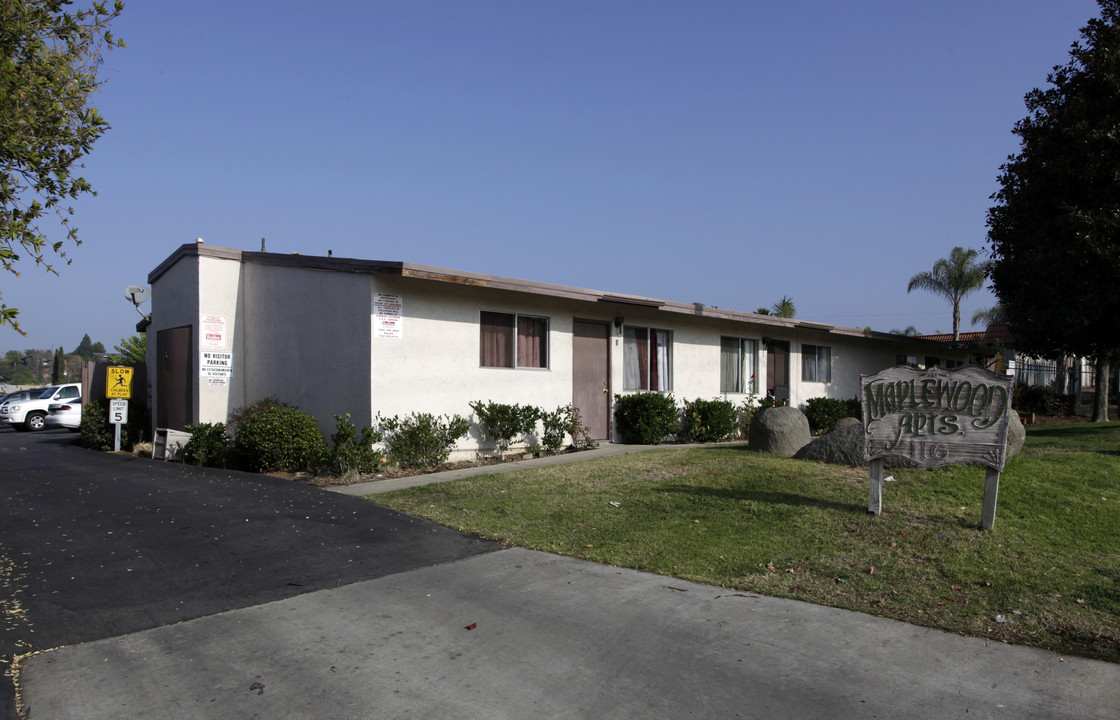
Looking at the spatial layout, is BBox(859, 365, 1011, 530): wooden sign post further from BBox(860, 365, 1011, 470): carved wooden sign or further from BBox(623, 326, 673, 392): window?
BBox(623, 326, 673, 392): window

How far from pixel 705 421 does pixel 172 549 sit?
11.3 metres

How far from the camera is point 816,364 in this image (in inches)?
798

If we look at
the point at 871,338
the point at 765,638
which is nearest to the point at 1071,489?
the point at 765,638

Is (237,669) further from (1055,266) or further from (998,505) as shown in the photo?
(1055,266)

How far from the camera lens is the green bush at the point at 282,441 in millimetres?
11016

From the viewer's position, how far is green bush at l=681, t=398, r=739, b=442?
1570cm

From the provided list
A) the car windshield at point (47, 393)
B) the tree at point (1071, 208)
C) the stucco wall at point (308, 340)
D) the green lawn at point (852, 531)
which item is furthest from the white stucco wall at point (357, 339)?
the car windshield at point (47, 393)

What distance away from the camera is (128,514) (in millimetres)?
7918

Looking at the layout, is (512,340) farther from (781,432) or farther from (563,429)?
(781,432)

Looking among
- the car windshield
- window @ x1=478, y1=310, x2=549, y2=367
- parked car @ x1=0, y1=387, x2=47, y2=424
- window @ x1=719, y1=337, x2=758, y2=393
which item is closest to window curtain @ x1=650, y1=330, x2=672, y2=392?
window @ x1=719, y1=337, x2=758, y2=393

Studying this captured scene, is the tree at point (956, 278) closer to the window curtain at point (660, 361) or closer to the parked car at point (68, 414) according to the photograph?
the window curtain at point (660, 361)

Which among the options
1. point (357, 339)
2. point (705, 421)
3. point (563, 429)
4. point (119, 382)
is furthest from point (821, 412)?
point (119, 382)

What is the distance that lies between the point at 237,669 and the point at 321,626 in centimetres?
70

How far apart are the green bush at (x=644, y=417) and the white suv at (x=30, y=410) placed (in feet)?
66.5
